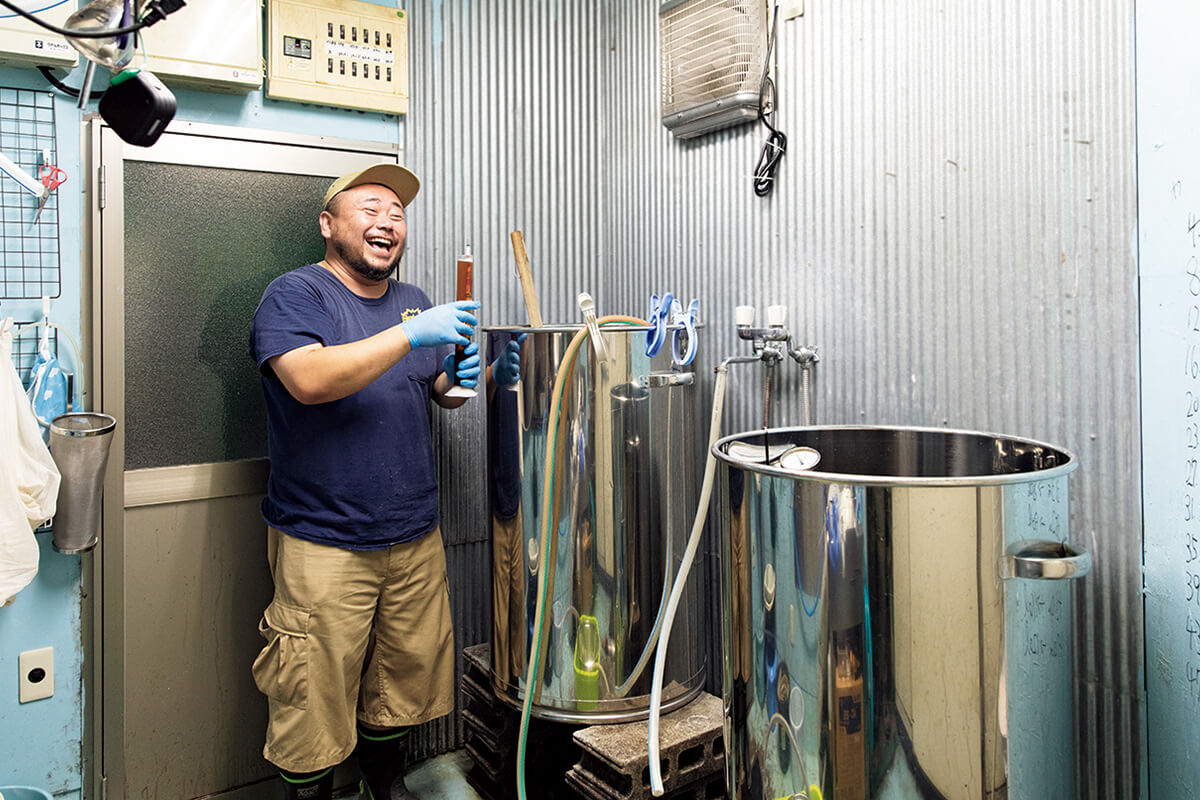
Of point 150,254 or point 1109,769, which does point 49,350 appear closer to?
point 150,254

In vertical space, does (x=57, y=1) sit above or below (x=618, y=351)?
above

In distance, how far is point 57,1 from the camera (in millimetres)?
1826

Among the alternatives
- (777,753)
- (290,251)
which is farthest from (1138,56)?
(290,251)

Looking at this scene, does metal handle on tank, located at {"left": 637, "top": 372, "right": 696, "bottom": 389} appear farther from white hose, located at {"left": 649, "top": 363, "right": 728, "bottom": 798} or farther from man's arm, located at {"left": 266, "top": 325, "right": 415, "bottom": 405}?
man's arm, located at {"left": 266, "top": 325, "right": 415, "bottom": 405}

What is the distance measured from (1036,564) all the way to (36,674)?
7.06 feet

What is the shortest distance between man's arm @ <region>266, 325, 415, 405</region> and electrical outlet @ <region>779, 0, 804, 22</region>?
1196 millimetres

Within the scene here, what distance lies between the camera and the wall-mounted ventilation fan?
2012mm

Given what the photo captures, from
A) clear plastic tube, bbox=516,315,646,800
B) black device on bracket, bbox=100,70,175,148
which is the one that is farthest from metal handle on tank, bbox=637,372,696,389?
black device on bracket, bbox=100,70,175,148

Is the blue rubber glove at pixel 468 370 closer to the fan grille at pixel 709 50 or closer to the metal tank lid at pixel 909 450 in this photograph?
the metal tank lid at pixel 909 450

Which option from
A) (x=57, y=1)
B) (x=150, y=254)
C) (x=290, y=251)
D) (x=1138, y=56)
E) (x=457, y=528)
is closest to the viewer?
(x=1138, y=56)

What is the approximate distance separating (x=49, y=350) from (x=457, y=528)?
45.5 inches

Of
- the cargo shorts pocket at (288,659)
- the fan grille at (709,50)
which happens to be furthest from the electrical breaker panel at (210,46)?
the cargo shorts pocket at (288,659)

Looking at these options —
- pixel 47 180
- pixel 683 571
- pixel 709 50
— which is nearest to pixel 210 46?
pixel 47 180

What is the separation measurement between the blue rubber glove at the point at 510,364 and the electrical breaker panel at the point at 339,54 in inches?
34.9
